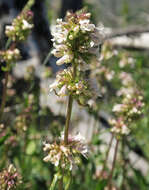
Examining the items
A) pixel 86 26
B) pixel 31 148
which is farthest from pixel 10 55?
pixel 31 148

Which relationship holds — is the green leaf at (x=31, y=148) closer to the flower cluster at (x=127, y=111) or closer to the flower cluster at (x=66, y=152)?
the flower cluster at (x=127, y=111)

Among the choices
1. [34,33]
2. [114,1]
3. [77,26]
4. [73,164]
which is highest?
[114,1]

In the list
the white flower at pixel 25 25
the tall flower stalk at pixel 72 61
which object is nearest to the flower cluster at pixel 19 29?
the white flower at pixel 25 25

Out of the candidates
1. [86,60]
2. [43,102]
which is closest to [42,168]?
[43,102]

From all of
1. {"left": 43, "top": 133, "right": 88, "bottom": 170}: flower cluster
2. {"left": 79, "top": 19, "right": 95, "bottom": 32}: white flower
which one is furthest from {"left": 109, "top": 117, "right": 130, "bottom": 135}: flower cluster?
{"left": 79, "top": 19, "right": 95, "bottom": 32}: white flower

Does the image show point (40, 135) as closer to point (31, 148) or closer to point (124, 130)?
point (31, 148)

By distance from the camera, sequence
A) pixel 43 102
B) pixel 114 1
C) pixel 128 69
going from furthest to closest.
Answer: pixel 114 1, pixel 128 69, pixel 43 102

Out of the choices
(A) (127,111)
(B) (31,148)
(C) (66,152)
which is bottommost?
(B) (31,148)

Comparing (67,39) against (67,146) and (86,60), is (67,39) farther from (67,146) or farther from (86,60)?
(67,146)
